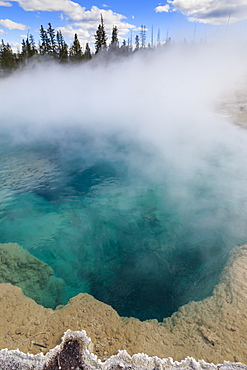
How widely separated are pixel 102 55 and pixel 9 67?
478 inches

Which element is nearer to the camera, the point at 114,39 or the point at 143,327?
the point at 143,327

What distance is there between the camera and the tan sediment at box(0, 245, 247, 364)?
2057 mm

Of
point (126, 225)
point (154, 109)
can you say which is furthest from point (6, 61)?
point (126, 225)

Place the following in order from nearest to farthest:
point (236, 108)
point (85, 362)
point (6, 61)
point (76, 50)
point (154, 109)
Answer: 1. point (85, 362)
2. point (236, 108)
3. point (154, 109)
4. point (6, 61)
5. point (76, 50)

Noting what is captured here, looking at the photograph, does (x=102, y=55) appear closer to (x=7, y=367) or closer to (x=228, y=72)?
(x=228, y=72)

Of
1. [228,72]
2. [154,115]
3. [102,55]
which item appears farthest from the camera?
[102,55]

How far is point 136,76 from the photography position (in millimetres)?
20797

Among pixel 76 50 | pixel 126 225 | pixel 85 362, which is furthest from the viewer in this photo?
pixel 76 50

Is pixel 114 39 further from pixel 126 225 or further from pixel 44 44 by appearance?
pixel 126 225

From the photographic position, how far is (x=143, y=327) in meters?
2.31

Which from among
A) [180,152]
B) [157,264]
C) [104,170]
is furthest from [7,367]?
[180,152]

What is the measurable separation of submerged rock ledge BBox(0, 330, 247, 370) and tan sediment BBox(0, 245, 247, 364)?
0.24ft

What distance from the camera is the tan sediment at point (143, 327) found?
2057mm

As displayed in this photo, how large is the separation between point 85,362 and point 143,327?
665 millimetres
